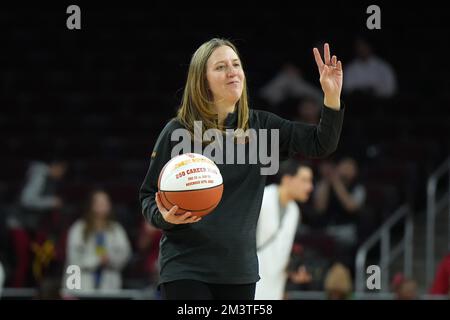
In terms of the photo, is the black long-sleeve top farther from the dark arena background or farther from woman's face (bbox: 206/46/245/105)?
the dark arena background

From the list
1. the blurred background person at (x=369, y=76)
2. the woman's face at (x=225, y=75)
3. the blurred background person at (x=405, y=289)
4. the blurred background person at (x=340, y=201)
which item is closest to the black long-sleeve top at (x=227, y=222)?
the woman's face at (x=225, y=75)

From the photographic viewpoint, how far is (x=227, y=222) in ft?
16.5

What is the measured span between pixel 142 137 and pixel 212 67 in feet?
28.7

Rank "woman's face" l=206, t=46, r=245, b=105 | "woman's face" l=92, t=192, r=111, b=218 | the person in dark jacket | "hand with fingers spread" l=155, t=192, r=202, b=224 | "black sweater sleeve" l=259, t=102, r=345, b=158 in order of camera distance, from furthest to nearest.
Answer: "woman's face" l=92, t=192, r=111, b=218 → "woman's face" l=206, t=46, r=245, b=105 → "black sweater sleeve" l=259, t=102, r=345, b=158 → the person in dark jacket → "hand with fingers spread" l=155, t=192, r=202, b=224

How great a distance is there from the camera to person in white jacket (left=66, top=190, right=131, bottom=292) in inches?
435

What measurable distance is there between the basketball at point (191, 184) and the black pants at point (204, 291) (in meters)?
0.33

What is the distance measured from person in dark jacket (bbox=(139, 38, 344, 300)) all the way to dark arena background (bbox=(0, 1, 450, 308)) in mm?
3700

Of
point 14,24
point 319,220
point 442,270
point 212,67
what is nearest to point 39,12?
point 14,24

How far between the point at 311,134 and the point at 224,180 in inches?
18.6

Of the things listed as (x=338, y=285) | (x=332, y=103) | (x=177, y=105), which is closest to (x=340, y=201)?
(x=338, y=285)

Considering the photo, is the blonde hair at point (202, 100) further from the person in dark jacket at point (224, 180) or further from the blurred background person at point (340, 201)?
the blurred background person at point (340, 201)

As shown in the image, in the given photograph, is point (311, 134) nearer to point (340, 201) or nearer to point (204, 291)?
point (204, 291)

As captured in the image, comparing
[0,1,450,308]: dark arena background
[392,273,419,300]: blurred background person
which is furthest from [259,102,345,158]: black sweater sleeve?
[392,273,419,300]: blurred background person

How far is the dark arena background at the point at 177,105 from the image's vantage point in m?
11.3
